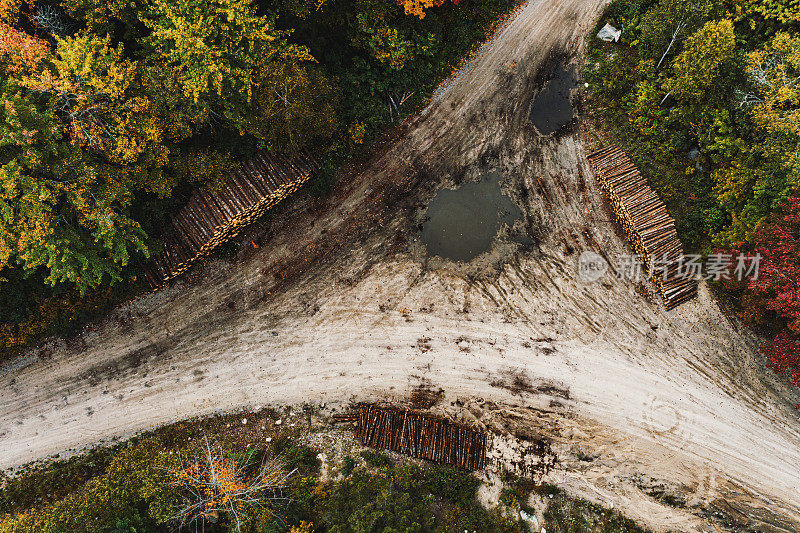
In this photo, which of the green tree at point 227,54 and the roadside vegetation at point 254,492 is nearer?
the green tree at point 227,54

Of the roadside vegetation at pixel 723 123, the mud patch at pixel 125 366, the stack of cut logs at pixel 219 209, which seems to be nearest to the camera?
the roadside vegetation at pixel 723 123

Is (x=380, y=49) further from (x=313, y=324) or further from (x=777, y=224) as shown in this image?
(x=777, y=224)

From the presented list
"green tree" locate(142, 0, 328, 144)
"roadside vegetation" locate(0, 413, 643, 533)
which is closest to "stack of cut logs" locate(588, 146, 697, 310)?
"roadside vegetation" locate(0, 413, 643, 533)

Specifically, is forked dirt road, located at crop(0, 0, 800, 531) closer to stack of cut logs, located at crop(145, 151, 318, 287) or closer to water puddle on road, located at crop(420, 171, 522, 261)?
water puddle on road, located at crop(420, 171, 522, 261)

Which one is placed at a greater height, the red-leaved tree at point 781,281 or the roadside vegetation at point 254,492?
the red-leaved tree at point 781,281

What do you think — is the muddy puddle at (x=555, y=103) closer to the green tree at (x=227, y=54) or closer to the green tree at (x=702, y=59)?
the green tree at (x=702, y=59)

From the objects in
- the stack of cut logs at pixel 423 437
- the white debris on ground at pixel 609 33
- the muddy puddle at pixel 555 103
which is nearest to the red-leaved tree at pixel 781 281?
the muddy puddle at pixel 555 103

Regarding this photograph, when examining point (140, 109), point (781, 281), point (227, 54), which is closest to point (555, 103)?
point (781, 281)
